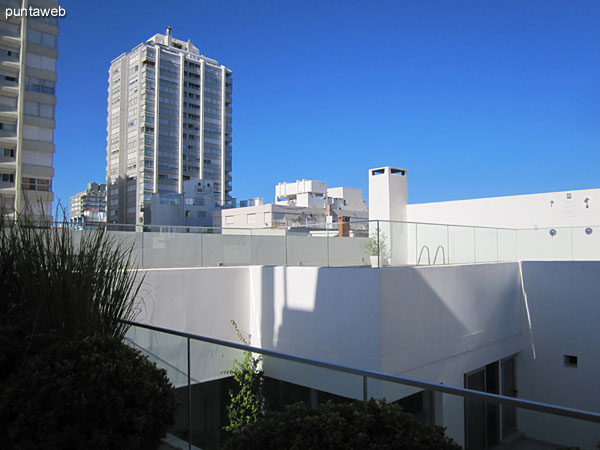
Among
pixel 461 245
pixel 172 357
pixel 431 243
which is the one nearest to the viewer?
pixel 172 357

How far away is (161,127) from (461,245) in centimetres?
5764

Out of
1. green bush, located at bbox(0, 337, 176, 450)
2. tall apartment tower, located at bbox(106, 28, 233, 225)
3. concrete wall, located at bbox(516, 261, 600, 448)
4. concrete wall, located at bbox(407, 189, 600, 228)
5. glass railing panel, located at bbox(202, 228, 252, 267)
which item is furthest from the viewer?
tall apartment tower, located at bbox(106, 28, 233, 225)

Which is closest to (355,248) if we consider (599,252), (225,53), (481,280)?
(481,280)

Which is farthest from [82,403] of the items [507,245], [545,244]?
[545,244]

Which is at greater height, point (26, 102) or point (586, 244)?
point (26, 102)

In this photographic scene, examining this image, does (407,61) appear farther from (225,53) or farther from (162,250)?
(225,53)

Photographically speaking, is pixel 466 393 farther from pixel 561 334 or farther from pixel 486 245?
pixel 561 334

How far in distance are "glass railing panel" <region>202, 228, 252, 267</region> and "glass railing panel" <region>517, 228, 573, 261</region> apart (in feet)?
20.8

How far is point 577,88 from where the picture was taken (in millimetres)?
24078

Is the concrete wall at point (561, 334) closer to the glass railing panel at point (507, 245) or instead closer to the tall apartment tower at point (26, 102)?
the glass railing panel at point (507, 245)

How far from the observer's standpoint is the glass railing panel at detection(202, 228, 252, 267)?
30.6 ft

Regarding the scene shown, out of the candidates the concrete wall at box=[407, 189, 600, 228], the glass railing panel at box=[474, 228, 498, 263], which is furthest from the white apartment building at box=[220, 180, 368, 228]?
the glass railing panel at box=[474, 228, 498, 263]

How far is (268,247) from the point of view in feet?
31.5

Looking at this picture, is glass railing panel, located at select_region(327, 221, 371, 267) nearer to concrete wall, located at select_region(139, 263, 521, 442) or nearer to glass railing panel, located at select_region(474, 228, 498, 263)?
concrete wall, located at select_region(139, 263, 521, 442)
